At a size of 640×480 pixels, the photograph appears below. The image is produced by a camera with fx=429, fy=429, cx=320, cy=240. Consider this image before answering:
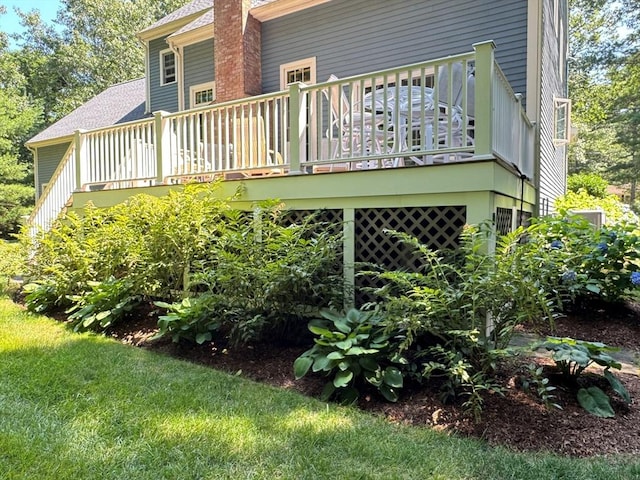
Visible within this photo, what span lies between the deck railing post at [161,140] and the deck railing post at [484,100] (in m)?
3.91

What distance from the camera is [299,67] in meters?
8.52

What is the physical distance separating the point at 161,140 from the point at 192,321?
273 centimetres

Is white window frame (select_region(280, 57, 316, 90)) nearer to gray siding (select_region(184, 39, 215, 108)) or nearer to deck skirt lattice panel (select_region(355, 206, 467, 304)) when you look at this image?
gray siding (select_region(184, 39, 215, 108))

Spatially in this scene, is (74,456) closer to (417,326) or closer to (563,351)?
(417,326)

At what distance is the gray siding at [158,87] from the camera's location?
38.6ft

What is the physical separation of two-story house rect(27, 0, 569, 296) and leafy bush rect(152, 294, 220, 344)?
1.36m

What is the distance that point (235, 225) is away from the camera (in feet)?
14.8

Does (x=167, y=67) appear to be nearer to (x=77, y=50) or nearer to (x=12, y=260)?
(x=12, y=260)

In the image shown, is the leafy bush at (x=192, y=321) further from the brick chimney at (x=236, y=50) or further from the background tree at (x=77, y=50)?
the background tree at (x=77, y=50)

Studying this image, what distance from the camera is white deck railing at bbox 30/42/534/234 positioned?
11.9 feet

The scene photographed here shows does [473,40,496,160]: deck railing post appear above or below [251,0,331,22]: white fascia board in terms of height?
below

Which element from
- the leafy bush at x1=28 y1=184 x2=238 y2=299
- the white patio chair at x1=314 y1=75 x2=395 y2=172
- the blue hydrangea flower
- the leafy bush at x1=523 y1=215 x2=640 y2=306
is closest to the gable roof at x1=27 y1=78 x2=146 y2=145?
the leafy bush at x1=28 y1=184 x2=238 y2=299

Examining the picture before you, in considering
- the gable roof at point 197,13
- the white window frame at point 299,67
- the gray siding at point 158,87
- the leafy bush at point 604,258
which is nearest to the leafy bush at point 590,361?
the leafy bush at point 604,258

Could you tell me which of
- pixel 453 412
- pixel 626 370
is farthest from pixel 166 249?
pixel 626 370
